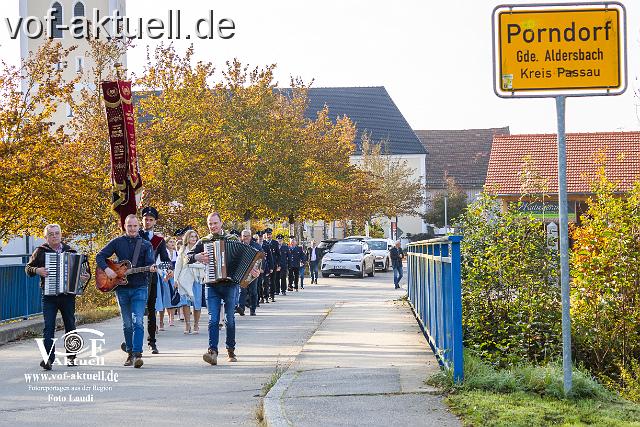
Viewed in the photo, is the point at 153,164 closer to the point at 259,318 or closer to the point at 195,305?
the point at 259,318

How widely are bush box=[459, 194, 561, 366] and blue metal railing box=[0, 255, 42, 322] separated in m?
8.70

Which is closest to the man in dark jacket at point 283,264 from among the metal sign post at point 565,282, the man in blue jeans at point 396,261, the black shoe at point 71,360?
the man in blue jeans at point 396,261

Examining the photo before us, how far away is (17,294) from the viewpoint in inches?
703

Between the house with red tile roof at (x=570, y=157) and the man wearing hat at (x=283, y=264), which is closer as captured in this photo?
the man wearing hat at (x=283, y=264)

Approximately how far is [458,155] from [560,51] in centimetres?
10298

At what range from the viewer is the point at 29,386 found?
11.0 metres

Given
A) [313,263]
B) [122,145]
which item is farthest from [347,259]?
[122,145]

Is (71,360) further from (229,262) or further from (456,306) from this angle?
(456,306)

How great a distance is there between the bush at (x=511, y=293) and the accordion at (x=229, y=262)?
2689 millimetres

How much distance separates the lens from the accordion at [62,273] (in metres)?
12.4

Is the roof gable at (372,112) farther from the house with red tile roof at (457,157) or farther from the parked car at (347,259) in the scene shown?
the parked car at (347,259)

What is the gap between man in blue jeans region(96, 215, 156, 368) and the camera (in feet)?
40.8

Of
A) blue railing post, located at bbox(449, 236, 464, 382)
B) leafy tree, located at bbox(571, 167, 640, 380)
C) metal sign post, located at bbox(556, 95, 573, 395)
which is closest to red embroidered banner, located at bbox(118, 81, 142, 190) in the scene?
leafy tree, located at bbox(571, 167, 640, 380)

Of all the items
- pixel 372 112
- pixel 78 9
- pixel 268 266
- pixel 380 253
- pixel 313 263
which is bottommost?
pixel 380 253
